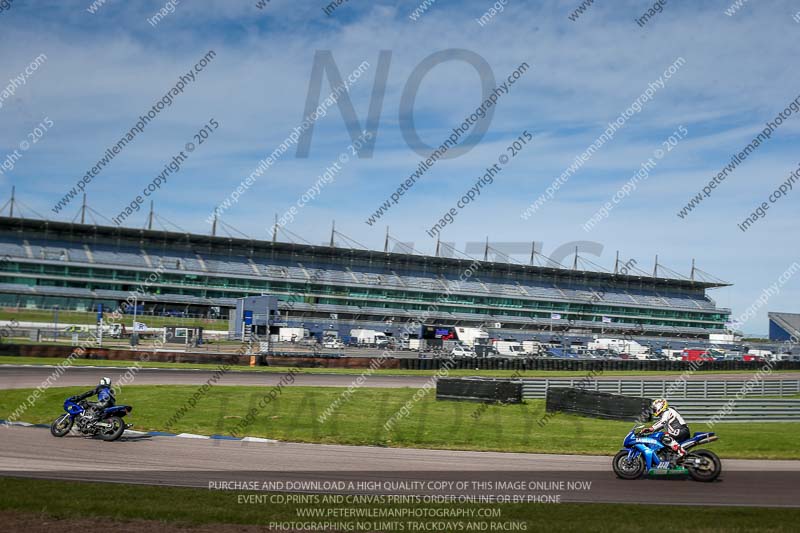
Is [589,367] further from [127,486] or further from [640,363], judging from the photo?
[127,486]

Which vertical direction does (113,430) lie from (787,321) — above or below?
below

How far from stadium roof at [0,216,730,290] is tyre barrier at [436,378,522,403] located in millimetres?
68397

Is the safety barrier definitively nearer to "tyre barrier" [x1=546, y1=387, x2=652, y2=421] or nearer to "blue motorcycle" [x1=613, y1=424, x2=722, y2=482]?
"tyre barrier" [x1=546, y1=387, x2=652, y2=421]

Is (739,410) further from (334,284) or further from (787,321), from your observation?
(787,321)

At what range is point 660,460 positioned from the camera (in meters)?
13.8

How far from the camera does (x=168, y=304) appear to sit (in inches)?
3307

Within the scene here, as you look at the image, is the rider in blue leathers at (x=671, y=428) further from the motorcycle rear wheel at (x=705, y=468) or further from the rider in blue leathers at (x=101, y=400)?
the rider in blue leathers at (x=101, y=400)

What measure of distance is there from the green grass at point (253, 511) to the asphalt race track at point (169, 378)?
17.9 metres

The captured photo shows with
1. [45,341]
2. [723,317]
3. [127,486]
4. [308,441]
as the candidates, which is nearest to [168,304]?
[45,341]

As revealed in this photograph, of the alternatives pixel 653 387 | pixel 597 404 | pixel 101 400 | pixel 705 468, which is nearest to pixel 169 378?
pixel 101 400

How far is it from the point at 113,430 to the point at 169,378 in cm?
1687

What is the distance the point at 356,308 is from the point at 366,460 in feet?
257

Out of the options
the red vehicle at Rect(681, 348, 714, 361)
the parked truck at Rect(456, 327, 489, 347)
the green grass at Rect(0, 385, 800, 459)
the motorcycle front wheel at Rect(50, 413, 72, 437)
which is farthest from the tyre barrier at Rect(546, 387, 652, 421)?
the red vehicle at Rect(681, 348, 714, 361)

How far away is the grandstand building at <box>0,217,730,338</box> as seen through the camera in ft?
262
